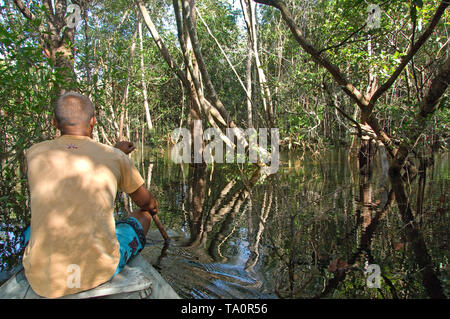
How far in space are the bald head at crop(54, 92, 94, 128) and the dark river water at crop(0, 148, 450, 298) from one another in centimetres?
160

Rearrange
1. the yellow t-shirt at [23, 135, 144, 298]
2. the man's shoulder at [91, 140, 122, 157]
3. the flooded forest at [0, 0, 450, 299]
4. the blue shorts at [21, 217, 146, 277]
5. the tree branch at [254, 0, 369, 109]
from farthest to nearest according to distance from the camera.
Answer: the tree branch at [254, 0, 369, 109] → the flooded forest at [0, 0, 450, 299] → the blue shorts at [21, 217, 146, 277] → the man's shoulder at [91, 140, 122, 157] → the yellow t-shirt at [23, 135, 144, 298]

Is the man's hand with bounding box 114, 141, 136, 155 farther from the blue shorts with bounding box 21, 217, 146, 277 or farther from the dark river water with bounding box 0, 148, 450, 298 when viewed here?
the dark river water with bounding box 0, 148, 450, 298

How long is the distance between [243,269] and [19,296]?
198cm

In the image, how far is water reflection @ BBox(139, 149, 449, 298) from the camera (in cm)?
302

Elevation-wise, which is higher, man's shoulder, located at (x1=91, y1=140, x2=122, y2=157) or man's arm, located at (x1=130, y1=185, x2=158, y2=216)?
man's shoulder, located at (x1=91, y1=140, x2=122, y2=157)

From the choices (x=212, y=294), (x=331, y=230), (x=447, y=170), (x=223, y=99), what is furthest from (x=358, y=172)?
(x=223, y=99)

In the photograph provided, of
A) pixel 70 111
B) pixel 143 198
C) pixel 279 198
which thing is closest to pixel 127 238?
pixel 143 198

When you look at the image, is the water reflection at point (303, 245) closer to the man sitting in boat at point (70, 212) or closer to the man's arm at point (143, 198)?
the man's arm at point (143, 198)

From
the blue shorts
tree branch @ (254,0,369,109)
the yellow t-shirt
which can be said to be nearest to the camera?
the yellow t-shirt

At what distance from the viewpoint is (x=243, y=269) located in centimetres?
343

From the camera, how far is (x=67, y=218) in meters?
1.92

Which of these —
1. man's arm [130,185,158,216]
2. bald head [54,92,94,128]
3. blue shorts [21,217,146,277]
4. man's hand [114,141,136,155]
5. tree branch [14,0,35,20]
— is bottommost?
blue shorts [21,217,146,277]

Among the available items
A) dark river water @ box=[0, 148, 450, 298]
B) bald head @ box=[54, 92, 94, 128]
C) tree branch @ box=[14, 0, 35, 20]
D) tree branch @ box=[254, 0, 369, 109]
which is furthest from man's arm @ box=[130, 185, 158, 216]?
tree branch @ box=[14, 0, 35, 20]

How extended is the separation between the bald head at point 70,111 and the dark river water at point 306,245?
1.60m
